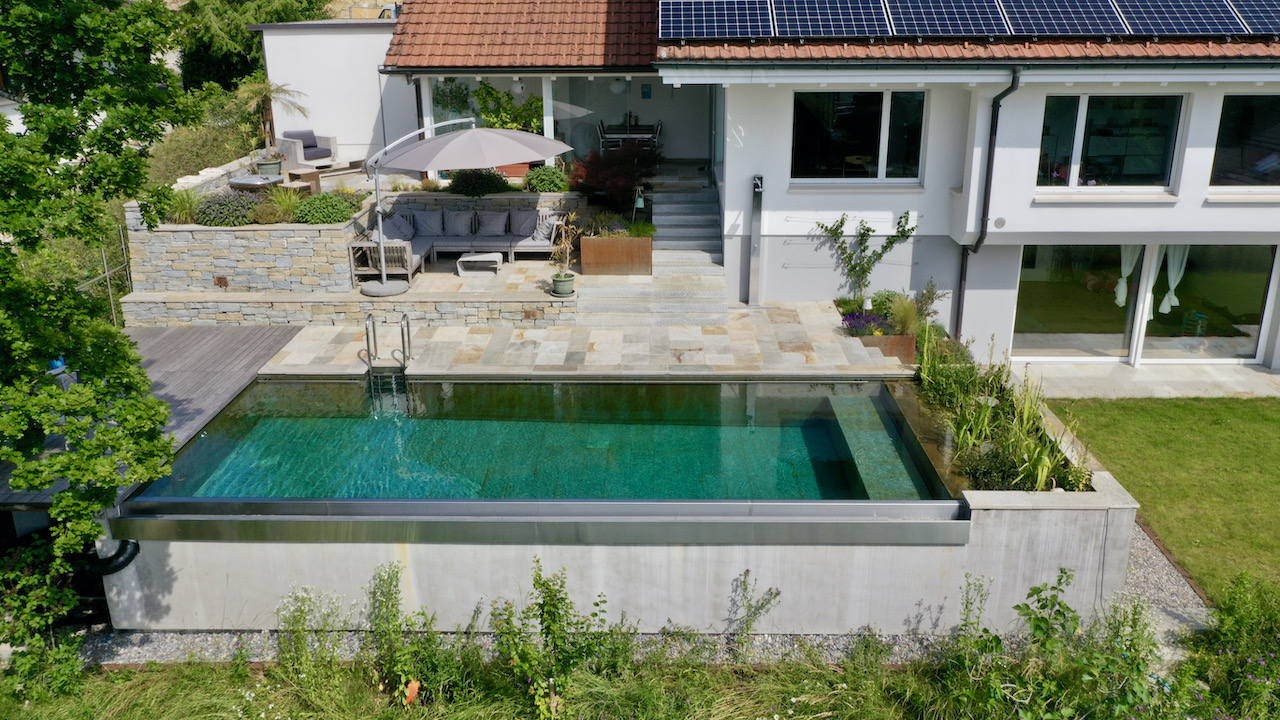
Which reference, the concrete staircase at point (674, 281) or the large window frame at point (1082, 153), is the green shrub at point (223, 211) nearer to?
the concrete staircase at point (674, 281)

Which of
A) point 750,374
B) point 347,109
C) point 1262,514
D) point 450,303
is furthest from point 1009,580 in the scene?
point 347,109

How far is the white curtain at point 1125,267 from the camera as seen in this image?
50.3ft

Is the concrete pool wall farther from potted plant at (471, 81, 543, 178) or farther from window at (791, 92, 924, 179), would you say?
potted plant at (471, 81, 543, 178)

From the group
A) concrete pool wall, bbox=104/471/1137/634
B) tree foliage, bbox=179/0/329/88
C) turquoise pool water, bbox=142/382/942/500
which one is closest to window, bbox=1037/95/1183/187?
turquoise pool water, bbox=142/382/942/500

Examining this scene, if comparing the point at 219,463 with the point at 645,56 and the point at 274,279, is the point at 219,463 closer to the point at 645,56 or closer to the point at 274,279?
the point at 274,279

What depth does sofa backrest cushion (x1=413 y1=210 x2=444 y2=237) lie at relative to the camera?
18.0m

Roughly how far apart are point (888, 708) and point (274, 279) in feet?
39.4

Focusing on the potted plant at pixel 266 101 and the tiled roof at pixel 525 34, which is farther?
the potted plant at pixel 266 101

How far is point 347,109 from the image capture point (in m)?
23.7

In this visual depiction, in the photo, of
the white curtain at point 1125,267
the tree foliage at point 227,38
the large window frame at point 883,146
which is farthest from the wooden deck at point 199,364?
the tree foliage at point 227,38

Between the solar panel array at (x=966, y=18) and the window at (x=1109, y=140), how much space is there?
41.6 inches

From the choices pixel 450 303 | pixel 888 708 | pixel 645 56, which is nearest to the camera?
pixel 888 708

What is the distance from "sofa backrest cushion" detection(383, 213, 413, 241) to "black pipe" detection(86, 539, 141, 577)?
29.8 feet

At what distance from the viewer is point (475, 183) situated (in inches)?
736
